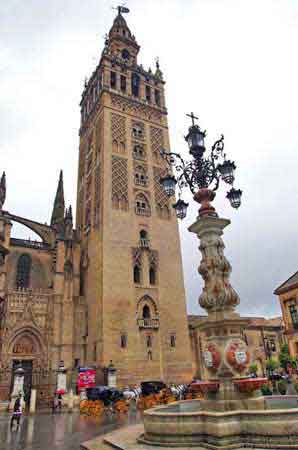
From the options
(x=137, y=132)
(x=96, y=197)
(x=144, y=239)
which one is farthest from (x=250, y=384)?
(x=137, y=132)

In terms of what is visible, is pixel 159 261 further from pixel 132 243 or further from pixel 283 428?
pixel 283 428

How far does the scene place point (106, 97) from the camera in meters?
32.9

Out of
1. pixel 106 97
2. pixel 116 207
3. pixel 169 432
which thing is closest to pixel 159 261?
pixel 116 207

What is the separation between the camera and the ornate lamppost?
698 centimetres

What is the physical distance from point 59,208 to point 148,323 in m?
15.9

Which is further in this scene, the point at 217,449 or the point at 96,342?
the point at 96,342

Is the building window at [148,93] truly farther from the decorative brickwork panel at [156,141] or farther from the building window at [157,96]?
the decorative brickwork panel at [156,141]

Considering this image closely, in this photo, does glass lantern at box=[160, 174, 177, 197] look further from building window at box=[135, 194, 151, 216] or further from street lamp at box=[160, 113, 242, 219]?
building window at box=[135, 194, 151, 216]

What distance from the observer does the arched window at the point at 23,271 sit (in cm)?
2812

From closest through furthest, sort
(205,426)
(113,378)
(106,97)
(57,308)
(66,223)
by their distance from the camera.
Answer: (205,426) → (113,378) → (57,308) → (66,223) → (106,97)

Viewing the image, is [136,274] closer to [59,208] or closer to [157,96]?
[59,208]

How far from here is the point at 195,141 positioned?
31.9ft

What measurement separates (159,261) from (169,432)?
22306mm

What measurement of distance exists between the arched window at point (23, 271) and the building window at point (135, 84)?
64.6 feet
